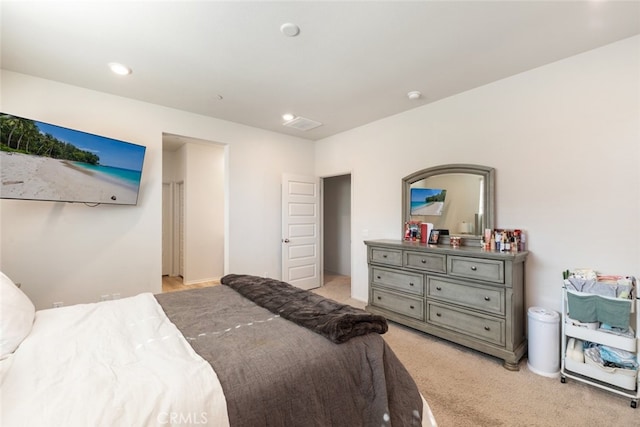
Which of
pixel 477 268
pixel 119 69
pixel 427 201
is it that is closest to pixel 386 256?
pixel 427 201

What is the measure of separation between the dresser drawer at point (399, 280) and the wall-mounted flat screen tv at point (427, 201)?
0.86m

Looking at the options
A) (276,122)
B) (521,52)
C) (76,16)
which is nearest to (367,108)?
(276,122)

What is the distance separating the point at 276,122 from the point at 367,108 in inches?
54.8

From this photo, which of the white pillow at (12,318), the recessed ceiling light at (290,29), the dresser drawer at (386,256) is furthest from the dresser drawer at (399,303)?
the white pillow at (12,318)

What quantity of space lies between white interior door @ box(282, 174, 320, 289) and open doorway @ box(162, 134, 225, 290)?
1538 millimetres

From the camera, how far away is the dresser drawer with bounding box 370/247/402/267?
3.21 meters

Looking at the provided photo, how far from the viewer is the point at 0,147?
2.16 m

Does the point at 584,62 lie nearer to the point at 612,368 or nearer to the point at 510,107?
the point at 510,107

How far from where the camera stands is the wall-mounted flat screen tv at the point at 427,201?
11.0ft

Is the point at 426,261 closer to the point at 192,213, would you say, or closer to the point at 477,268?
the point at 477,268

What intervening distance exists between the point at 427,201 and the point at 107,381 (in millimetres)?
3357

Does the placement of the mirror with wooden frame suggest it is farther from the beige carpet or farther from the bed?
the bed

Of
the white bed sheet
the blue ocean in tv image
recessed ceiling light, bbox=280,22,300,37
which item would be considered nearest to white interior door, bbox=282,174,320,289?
the blue ocean in tv image

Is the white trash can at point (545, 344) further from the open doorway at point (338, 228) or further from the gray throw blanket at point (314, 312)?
the open doorway at point (338, 228)
